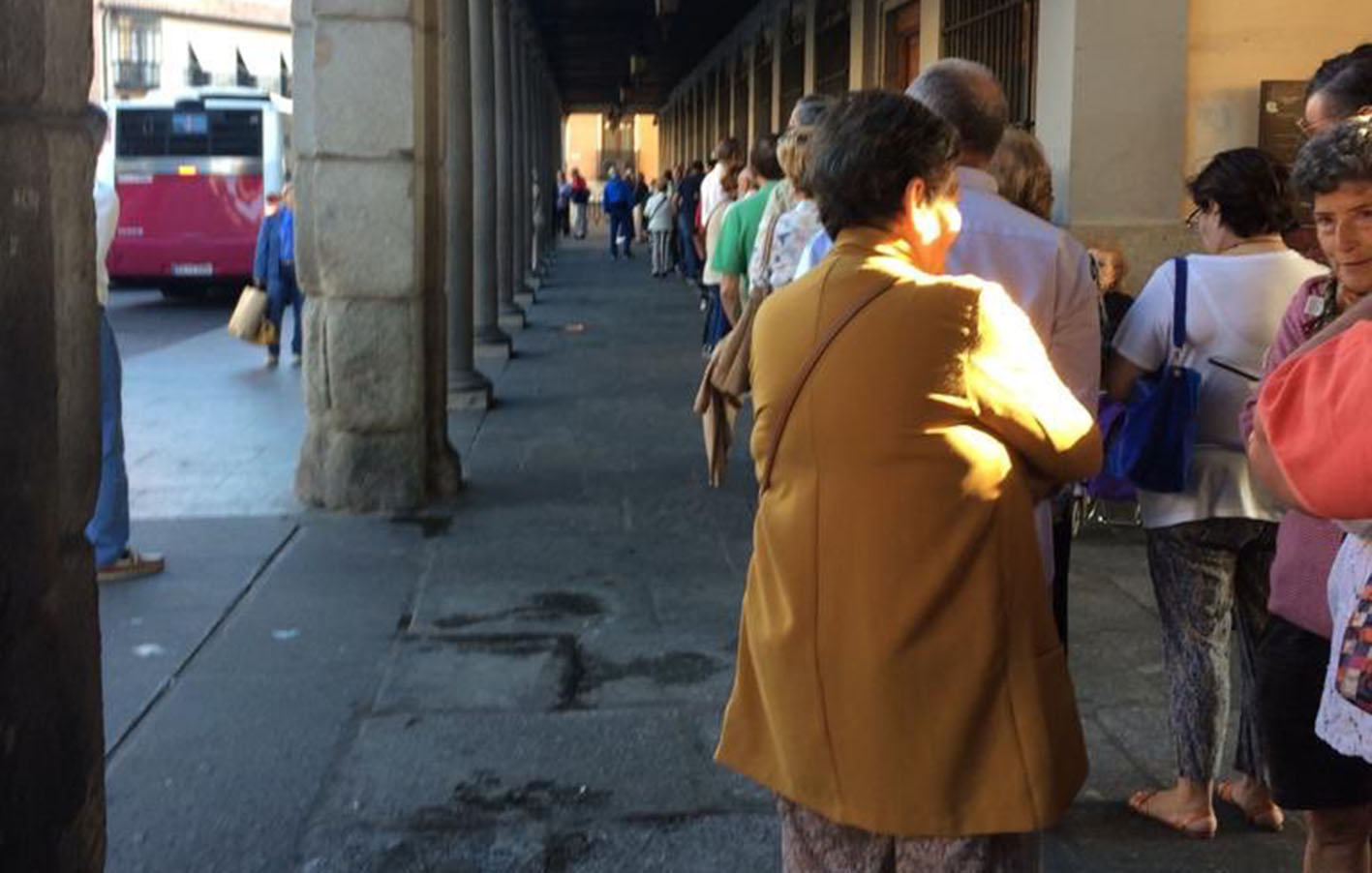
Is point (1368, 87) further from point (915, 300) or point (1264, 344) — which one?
point (915, 300)

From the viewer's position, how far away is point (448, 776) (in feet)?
14.7

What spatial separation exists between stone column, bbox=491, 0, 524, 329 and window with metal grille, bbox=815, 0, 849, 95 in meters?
3.51

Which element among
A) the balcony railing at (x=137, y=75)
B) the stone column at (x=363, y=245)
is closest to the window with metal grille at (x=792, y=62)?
the stone column at (x=363, y=245)

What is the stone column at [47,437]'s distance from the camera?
7.58ft

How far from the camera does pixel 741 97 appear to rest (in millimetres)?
27375

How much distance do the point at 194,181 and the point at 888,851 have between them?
22.4m

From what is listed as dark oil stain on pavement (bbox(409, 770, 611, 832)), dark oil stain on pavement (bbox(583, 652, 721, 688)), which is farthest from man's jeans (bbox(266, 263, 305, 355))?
dark oil stain on pavement (bbox(409, 770, 611, 832))

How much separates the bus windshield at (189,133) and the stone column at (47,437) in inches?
862

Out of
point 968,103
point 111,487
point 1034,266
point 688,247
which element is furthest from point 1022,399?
point 688,247

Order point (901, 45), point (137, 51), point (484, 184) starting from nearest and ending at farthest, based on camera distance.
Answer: point (484, 184) → point (901, 45) → point (137, 51)

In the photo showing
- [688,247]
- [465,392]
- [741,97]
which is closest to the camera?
[465,392]

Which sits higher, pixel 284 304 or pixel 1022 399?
pixel 1022 399

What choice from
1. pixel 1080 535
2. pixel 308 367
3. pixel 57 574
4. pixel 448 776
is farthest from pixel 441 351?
pixel 57 574

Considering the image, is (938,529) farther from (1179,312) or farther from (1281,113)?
(1281,113)
